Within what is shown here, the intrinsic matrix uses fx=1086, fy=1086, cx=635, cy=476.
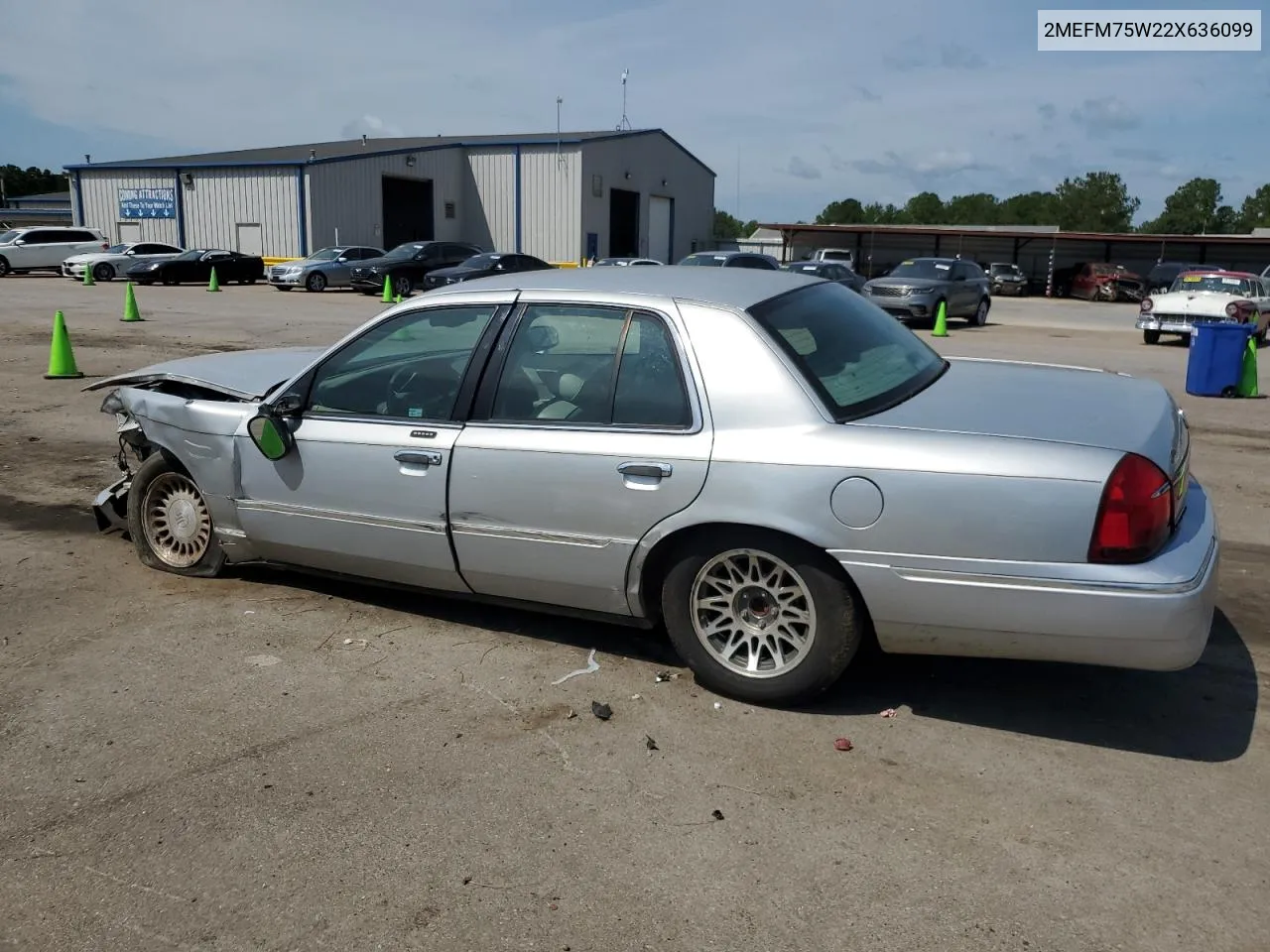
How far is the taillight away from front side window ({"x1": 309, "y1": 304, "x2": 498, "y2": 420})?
2.48m

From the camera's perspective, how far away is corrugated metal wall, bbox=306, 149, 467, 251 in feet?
138

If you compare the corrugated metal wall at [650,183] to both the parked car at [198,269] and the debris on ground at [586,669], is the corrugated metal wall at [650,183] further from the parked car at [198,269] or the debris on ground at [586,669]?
the debris on ground at [586,669]

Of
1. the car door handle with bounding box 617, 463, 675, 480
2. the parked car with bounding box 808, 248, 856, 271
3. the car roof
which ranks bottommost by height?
the car door handle with bounding box 617, 463, 675, 480

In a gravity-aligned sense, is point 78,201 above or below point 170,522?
above

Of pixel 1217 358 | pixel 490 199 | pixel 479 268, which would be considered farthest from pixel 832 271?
pixel 490 199

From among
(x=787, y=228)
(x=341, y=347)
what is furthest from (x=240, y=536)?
(x=787, y=228)

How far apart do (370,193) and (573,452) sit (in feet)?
140

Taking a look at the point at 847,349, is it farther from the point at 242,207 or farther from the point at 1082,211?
the point at 1082,211

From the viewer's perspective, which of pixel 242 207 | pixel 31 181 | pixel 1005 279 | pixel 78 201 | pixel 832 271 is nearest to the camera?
pixel 832 271

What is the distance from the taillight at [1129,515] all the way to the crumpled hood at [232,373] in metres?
3.59

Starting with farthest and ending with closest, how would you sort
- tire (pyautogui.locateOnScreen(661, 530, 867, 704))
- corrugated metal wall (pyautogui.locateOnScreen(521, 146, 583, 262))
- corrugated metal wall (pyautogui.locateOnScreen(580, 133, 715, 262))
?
corrugated metal wall (pyautogui.locateOnScreen(580, 133, 715, 262))
corrugated metal wall (pyautogui.locateOnScreen(521, 146, 583, 262))
tire (pyautogui.locateOnScreen(661, 530, 867, 704))

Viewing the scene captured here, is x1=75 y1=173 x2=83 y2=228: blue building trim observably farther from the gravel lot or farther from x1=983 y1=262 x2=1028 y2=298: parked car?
the gravel lot

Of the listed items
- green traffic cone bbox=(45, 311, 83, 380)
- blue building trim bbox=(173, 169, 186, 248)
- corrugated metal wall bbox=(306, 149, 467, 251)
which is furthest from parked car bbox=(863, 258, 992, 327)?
blue building trim bbox=(173, 169, 186, 248)

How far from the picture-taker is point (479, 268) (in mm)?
29406
